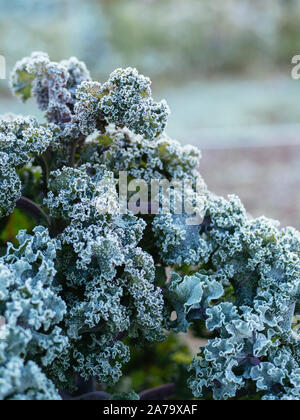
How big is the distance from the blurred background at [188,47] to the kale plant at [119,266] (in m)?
4.01

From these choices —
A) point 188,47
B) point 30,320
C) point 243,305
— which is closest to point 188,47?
point 188,47

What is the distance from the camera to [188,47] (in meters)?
7.90

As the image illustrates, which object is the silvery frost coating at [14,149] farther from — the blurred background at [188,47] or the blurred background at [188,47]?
the blurred background at [188,47]

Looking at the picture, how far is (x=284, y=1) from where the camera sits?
28.2 feet

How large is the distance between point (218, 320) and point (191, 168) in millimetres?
441

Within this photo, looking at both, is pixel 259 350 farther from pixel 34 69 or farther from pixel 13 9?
pixel 13 9

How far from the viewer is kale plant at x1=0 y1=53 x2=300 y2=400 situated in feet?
3.45

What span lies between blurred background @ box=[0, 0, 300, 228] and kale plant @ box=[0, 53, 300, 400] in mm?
4446

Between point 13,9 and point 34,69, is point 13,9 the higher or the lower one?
the higher one

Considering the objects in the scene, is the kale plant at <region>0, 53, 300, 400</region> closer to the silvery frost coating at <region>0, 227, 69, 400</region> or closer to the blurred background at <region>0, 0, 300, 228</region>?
the silvery frost coating at <region>0, 227, 69, 400</region>

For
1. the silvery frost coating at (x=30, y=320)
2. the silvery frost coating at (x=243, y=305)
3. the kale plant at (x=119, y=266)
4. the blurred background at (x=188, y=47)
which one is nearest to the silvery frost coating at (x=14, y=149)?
the kale plant at (x=119, y=266)

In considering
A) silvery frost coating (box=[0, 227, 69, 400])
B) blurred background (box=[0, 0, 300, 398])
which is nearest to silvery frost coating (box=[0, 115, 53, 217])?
silvery frost coating (box=[0, 227, 69, 400])

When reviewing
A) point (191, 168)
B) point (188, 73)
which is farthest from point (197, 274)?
point (188, 73)
